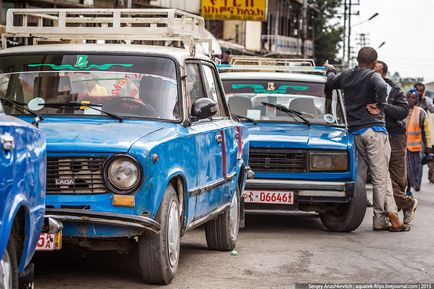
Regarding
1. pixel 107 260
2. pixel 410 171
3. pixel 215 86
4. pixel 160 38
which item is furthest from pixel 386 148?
pixel 410 171

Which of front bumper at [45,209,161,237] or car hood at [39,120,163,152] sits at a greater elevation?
car hood at [39,120,163,152]

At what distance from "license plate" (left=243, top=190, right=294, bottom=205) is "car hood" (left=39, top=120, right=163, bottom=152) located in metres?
3.54

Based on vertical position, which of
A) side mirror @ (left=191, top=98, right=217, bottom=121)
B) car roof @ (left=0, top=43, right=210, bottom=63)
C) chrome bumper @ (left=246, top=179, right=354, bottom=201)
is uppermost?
car roof @ (left=0, top=43, right=210, bottom=63)

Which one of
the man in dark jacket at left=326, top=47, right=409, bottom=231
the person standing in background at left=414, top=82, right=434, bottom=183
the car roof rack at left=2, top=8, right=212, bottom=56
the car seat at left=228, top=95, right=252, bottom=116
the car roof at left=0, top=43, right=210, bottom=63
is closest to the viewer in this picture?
the car roof at left=0, top=43, right=210, bottom=63

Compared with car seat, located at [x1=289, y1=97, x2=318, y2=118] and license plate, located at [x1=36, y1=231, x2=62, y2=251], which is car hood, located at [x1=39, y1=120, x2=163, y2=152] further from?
car seat, located at [x1=289, y1=97, x2=318, y2=118]

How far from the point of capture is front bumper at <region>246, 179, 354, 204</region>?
11.9 m

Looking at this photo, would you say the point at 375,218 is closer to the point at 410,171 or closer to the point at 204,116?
the point at 204,116

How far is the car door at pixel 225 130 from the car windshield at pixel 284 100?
2.08m

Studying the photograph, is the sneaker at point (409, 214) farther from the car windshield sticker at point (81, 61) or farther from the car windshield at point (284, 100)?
the car windshield sticker at point (81, 61)

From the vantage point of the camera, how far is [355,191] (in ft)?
39.6

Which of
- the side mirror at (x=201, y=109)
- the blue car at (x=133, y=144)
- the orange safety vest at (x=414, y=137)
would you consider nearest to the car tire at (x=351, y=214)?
the blue car at (x=133, y=144)

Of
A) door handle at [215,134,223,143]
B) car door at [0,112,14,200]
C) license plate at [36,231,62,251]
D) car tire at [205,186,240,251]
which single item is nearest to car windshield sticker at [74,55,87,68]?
door handle at [215,134,223,143]

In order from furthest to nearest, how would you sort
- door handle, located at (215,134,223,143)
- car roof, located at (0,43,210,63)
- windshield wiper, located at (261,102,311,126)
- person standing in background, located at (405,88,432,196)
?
person standing in background, located at (405,88,432,196)
windshield wiper, located at (261,102,311,126)
door handle, located at (215,134,223,143)
car roof, located at (0,43,210,63)

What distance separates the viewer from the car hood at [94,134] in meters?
7.66
